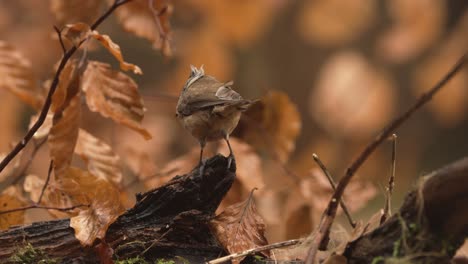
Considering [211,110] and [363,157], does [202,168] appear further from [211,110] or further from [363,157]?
[363,157]

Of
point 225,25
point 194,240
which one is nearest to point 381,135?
point 194,240

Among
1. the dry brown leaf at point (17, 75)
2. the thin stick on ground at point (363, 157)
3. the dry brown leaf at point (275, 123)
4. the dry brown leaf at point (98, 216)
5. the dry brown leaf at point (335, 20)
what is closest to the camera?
the thin stick on ground at point (363, 157)

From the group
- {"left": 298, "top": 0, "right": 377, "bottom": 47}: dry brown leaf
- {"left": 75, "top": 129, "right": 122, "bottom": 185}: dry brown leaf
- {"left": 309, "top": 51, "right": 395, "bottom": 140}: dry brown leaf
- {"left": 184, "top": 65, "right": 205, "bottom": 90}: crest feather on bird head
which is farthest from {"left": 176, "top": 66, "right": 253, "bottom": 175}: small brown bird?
{"left": 298, "top": 0, "right": 377, "bottom": 47}: dry brown leaf

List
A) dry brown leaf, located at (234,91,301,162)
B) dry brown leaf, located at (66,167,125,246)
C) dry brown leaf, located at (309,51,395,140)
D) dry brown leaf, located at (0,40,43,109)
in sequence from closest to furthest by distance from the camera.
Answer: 1. dry brown leaf, located at (66,167,125,246)
2. dry brown leaf, located at (0,40,43,109)
3. dry brown leaf, located at (234,91,301,162)
4. dry brown leaf, located at (309,51,395,140)

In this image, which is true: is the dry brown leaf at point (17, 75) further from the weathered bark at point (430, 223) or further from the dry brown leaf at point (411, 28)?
the dry brown leaf at point (411, 28)

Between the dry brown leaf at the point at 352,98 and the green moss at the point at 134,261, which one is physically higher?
the dry brown leaf at the point at 352,98

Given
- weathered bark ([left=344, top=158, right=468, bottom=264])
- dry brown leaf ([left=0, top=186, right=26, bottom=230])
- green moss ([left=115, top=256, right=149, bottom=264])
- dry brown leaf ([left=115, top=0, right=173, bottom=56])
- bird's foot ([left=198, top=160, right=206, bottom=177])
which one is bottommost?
weathered bark ([left=344, top=158, right=468, bottom=264])

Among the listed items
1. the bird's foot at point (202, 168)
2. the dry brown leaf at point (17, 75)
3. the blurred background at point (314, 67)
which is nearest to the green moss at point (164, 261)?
the bird's foot at point (202, 168)

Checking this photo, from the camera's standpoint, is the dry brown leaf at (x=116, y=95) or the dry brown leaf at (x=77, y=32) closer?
the dry brown leaf at (x=77, y=32)

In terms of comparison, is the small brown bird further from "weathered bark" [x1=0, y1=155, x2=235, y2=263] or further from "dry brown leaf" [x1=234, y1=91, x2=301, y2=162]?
"dry brown leaf" [x1=234, y1=91, x2=301, y2=162]
